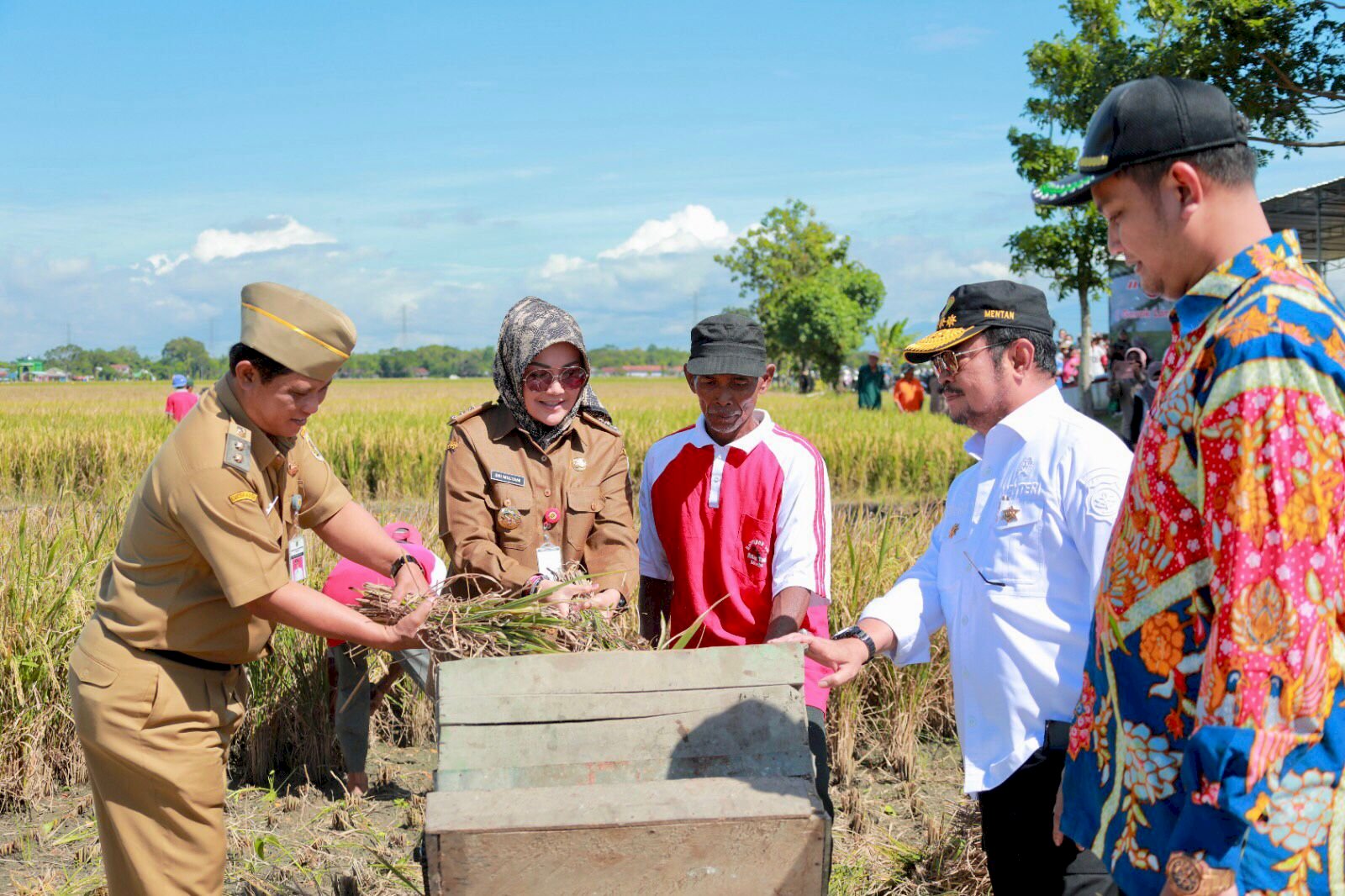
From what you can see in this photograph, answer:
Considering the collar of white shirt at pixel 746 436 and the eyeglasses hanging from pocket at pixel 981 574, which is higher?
the collar of white shirt at pixel 746 436

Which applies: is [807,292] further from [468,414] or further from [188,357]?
[188,357]

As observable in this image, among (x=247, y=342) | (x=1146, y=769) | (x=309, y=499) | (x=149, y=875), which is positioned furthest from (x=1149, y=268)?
(x=149, y=875)

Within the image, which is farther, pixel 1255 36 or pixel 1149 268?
pixel 1255 36

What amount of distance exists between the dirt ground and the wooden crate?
137cm

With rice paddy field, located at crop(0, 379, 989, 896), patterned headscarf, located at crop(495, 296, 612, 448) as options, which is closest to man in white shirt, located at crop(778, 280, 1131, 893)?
patterned headscarf, located at crop(495, 296, 612, 448)

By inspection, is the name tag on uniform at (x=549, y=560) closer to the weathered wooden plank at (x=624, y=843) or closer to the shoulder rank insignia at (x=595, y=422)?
the shoulder rank insignia at (x=595, y=422)

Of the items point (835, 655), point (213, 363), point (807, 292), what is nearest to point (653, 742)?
point (835, 655)

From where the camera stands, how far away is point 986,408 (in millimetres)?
2494

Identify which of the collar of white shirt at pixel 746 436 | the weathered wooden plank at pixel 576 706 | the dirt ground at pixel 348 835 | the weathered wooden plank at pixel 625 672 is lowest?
the dirt ground at pixel 348 835

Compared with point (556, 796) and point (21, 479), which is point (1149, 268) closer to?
point (556, 796)

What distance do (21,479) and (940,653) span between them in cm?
1219

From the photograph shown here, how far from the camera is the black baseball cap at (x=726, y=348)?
3.07 meters

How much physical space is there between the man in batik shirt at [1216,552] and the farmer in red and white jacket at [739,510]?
1393 millimetres

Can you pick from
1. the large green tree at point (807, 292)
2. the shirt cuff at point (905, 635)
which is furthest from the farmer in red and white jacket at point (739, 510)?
the large green tree at point (807, 292)
